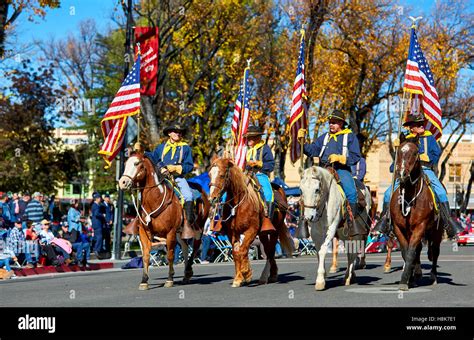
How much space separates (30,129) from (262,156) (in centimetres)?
3207

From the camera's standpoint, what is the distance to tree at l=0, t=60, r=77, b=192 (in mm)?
45969

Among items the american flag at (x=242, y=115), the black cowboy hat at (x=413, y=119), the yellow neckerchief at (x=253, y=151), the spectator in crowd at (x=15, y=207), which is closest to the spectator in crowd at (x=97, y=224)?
the spectator in crowd at (x=15, y=207)

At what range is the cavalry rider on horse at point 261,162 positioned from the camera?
1806 centimetres

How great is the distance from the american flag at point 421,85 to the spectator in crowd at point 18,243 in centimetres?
1053

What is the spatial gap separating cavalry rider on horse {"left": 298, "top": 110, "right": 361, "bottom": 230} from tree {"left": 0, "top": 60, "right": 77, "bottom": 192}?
29.5 metres

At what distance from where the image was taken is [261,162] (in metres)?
18.3

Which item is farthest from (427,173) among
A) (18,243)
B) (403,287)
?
(18,243)

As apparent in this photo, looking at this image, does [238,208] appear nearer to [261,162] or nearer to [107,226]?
[261,162]

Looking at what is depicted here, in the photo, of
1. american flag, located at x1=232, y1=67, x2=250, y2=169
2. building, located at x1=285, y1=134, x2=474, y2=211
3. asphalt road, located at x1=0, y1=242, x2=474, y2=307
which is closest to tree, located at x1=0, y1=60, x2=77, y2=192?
american flag, located at x1=232, y1=67, x2=250, y2=169

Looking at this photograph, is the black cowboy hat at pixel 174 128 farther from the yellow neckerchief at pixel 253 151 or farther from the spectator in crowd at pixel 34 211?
the spectator in crowd at pixel 34 211

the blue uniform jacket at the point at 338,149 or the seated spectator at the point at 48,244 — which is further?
the seated spectator at the point at 48,244

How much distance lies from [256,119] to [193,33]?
242 inches

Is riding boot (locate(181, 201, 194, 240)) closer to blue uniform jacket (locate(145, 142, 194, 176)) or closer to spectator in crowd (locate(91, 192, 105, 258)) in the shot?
blue uniform jacket (locate(145, 142, 194, 176))

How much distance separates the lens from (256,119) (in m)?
48.1
